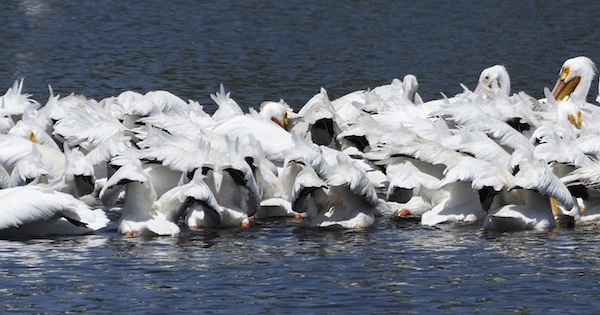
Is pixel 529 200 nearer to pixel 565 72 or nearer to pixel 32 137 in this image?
pixel 32 137

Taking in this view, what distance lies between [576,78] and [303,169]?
20.2 feet

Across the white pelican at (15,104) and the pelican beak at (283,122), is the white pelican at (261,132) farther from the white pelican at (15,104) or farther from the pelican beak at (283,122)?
the white pelican at (15,104)

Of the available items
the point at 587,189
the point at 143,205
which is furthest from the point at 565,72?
the point at 143,205

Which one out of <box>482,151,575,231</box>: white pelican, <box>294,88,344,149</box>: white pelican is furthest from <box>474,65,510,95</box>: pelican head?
<box>482,151,575,231</box>: white pelican

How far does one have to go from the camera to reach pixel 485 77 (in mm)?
14805

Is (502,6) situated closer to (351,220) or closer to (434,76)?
(434,76)

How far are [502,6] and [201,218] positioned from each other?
20.7 m

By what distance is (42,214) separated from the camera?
8.95 meters

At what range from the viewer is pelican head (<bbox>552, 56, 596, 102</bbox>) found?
47.5ft

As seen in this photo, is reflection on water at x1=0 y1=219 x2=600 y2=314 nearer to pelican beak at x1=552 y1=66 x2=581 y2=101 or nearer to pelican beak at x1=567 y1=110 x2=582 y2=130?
pelican beak at x1=567 y1=110 x2=582 y2=130

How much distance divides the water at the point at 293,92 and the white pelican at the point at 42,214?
0.15 metres

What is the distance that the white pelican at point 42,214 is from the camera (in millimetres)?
8914

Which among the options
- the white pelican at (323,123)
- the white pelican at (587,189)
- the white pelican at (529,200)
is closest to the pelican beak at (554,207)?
the white pelican at (587,189)

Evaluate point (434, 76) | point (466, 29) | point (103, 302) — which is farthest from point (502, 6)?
point (103, 302)
